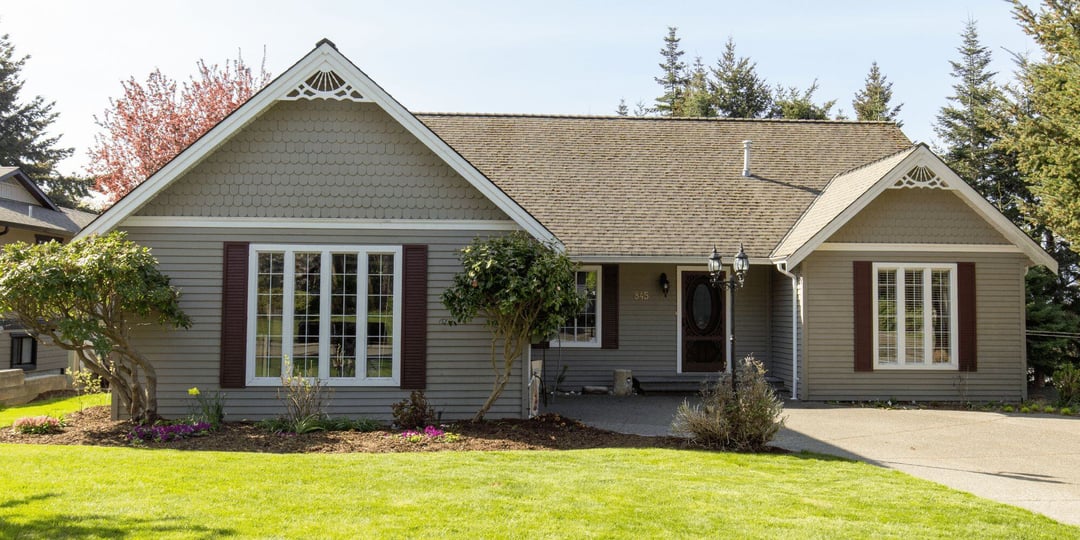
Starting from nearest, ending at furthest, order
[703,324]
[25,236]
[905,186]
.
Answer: [905,186], [703,324], [25,236]

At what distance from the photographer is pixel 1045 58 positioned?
1961 centimetres

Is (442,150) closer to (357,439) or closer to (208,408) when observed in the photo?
(357,439)

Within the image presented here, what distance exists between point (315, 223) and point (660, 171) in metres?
8.11

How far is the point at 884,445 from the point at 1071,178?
9965 mm

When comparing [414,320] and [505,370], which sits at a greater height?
[414,320]

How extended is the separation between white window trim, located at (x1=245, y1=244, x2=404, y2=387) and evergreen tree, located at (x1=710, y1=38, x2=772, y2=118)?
26749 millimetres

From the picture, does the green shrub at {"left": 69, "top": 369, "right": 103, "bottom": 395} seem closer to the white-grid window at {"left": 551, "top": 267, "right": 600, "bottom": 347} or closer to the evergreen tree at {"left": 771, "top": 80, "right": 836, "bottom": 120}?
the white-grid window at {"left": 551, "top": 267, "right": 600, "bottom": 347}

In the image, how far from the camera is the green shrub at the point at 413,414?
1049 centimetres

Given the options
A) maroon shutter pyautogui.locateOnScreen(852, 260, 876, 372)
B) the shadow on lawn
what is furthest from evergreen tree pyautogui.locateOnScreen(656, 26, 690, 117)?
the shadow on lawn

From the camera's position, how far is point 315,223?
434 inches

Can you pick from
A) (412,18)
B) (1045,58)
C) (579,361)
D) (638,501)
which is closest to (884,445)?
(638,501)

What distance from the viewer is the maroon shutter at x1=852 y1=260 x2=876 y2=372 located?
44.2 ft

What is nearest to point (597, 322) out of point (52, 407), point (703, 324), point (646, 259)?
point (646, 259)

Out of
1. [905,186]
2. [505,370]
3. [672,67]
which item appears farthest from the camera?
[672,67]
